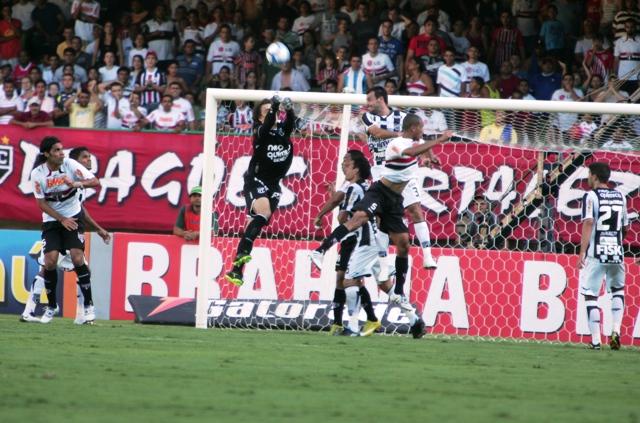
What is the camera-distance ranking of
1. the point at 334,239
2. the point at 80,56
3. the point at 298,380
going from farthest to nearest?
the point at 80,56, the point at 334,239, the point at 298,380

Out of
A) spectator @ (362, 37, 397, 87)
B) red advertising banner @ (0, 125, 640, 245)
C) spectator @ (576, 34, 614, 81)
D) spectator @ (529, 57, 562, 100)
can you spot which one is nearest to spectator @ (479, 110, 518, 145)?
red advertising banner @ (0, 125, 640, 245)

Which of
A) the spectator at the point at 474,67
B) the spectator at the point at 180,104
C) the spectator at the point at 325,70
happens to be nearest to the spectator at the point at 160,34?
the spectator at the point at 180,104

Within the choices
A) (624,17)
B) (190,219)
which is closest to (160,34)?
(190,219)

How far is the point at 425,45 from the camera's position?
21219mm

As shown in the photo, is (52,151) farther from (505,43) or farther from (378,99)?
(505,43)

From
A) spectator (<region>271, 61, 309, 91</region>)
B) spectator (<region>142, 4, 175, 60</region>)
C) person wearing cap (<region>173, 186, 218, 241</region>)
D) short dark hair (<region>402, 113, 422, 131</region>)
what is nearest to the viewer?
short dark hair (<region>402, 113, 422, 131</region>)

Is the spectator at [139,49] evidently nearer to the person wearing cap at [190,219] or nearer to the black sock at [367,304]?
the person wearing cap at [190,219]

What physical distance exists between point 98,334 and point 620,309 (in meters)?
6.01

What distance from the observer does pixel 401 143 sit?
13.4m

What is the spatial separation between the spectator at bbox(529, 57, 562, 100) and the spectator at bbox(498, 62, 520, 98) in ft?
1.17

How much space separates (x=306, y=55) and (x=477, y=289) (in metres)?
7.13

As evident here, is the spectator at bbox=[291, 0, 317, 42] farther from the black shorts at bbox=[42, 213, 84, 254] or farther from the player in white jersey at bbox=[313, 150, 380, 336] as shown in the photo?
the black shorts at bbox=[42, 213, 84, 254]

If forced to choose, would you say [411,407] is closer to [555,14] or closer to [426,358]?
[426,358]

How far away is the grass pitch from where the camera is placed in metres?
7.57
